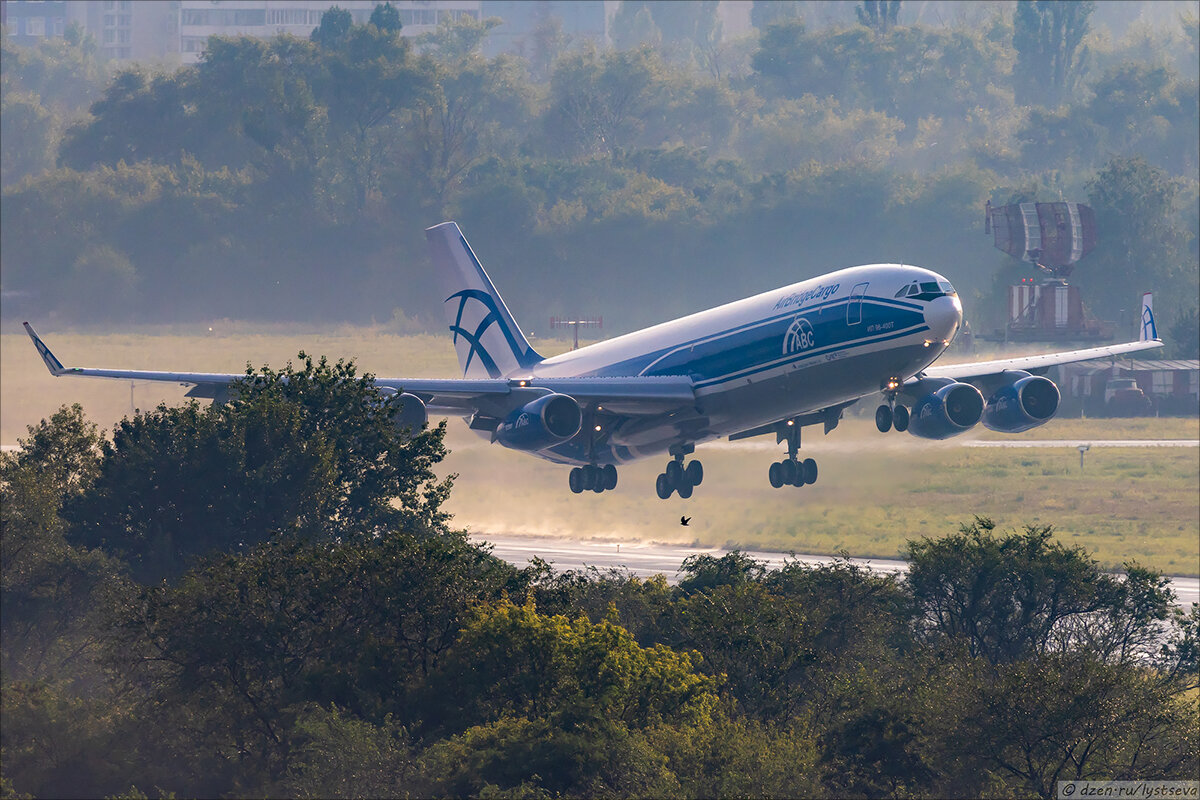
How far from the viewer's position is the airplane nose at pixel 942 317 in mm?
54688

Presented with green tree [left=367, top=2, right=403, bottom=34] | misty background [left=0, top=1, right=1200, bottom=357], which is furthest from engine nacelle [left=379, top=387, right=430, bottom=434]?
green tree [left=367, top=2, right=403, bottom=34]

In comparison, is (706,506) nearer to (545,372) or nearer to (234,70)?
(545,372)

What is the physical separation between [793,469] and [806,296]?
9.66m

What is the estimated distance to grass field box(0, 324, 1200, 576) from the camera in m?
81.8

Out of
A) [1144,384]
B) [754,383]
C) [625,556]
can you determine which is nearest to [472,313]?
[754,383]

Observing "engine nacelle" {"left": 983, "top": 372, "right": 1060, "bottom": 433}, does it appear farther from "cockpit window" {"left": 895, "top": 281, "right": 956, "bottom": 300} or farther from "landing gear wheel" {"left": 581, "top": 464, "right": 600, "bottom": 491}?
"landing gear wheel" {"left": 581, "top": 464, "right": 600, "bottom": 491}

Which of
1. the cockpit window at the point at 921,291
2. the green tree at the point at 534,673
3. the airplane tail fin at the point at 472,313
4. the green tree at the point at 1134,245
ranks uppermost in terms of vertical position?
the green tree at the point at 1134,245

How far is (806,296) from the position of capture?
57562 mm

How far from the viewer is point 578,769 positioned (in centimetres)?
3628

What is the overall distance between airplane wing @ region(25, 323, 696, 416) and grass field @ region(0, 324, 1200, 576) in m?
14.7

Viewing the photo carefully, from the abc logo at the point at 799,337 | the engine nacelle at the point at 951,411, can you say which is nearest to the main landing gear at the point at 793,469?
the engine nacelle at the point at 951,411

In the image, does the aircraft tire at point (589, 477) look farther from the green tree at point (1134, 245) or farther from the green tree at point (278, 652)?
the green tree at point (1134, 245)

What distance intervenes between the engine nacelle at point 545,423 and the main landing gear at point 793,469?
30.4 ft

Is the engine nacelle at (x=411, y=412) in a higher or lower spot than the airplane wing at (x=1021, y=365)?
lower
